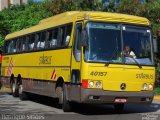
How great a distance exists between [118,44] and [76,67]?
144 centimetres

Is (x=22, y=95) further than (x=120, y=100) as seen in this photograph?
Yes

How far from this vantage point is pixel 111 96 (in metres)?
15.0

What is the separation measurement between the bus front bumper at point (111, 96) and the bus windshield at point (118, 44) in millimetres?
913

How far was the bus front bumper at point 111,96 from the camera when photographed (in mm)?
14828

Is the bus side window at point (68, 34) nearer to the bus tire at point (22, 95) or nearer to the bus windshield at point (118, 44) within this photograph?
the bus windshield at point (118, 44)

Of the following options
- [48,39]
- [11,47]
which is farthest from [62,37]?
[11,47]

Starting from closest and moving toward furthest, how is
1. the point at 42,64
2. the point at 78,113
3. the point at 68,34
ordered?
1. the point at 78,113
2. the point at 68,34
3. the point at 42,64

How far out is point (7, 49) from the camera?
26.0m

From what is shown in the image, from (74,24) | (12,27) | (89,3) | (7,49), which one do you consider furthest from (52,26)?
(12,27)

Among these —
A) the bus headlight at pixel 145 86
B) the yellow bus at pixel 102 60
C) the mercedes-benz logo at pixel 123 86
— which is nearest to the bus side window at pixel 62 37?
the yellow bus at pixel 102 60

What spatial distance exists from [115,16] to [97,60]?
5.39 feet

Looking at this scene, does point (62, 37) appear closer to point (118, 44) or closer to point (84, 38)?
point (84, 38)

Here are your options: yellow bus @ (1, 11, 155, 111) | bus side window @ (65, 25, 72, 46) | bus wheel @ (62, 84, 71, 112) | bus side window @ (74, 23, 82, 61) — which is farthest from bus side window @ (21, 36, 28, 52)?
bus side window @ (74, 23, 82, 61)

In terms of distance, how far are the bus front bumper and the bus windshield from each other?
913 millimetres
